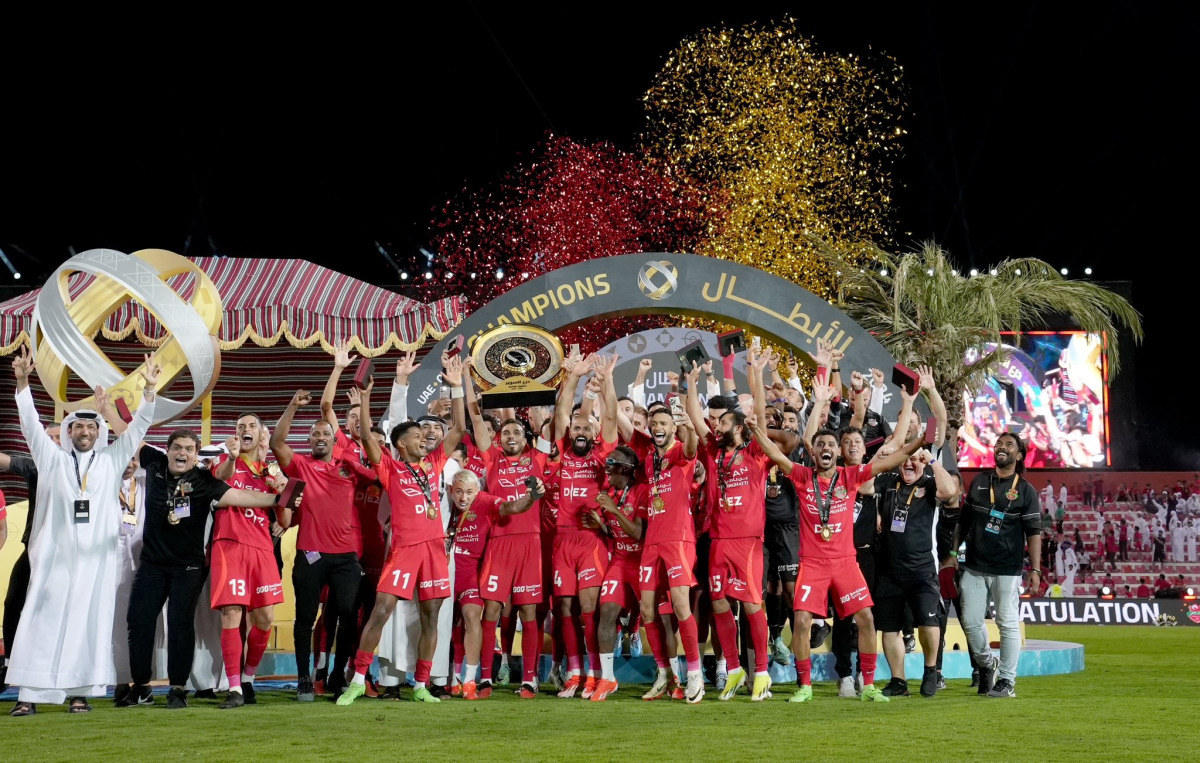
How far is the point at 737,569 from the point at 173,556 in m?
4.06

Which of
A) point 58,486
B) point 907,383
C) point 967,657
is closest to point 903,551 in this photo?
point 907,383

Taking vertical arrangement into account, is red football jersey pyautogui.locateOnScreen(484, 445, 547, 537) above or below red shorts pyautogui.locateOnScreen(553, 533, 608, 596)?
above

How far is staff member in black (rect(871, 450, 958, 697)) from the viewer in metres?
10.0

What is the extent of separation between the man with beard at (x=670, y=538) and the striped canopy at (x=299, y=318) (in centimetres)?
1363

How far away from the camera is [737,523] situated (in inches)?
377

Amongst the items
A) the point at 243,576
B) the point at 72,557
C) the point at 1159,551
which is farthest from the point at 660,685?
the point at 1159,551

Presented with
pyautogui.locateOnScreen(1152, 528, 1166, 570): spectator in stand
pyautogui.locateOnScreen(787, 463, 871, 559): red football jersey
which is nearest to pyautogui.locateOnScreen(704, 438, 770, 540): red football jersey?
pyautogui.locateOnScreen(787, 463, 871, 559): red football jersey

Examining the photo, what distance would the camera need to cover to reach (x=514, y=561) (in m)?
9.98

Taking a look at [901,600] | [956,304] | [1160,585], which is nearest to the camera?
[901,600]

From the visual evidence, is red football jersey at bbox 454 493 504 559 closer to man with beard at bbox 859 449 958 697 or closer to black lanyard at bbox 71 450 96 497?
black lanyard at bbox 71 450 96 497

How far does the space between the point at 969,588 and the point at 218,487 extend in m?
5.61

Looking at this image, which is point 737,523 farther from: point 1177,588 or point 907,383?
point 1177,588

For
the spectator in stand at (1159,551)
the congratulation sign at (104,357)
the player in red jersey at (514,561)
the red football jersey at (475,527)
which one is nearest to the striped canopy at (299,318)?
the congratulation sign at (104,357)

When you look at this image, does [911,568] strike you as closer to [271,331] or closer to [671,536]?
[671,536]
